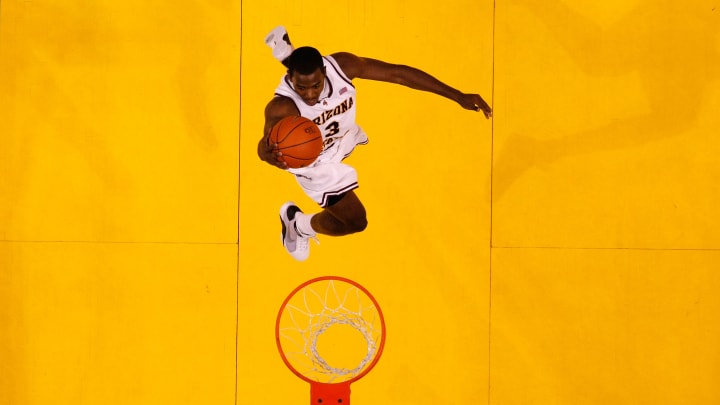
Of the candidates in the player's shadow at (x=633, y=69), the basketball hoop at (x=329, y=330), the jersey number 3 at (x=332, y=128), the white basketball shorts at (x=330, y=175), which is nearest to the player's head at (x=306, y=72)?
the jersey number 3 at (x=332, y=128)

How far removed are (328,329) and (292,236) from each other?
1.79 feet

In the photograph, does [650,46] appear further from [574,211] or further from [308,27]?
[308,27]

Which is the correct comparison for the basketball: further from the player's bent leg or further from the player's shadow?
the player's shadow

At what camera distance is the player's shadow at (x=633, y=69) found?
351cm

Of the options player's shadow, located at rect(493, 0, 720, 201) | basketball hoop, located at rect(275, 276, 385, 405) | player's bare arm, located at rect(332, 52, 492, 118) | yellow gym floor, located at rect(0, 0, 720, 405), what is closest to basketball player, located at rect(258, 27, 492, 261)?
player's bare arm, located at rect(332, 52, 492, 118)

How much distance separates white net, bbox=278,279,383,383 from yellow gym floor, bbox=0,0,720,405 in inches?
3.4

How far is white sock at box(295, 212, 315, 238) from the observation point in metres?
3.28

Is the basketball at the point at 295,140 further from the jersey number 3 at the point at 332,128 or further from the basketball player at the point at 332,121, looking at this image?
the jersey number 3 at the point at 332,128

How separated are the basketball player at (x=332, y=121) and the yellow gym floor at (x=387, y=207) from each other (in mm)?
130

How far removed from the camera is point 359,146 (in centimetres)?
A: 343

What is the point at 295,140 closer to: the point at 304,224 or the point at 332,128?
the point at 332,128

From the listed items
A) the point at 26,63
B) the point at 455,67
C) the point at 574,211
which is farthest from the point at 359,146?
the point at 26,63

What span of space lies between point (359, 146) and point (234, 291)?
3.41 feet

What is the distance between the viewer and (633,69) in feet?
11.6
